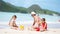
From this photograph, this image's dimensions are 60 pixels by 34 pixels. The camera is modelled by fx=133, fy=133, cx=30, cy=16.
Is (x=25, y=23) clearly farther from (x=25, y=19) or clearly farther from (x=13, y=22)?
(x=13, y=22)

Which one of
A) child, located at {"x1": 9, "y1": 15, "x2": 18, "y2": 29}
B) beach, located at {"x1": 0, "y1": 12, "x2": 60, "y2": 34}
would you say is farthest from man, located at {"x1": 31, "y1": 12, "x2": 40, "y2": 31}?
child, located at {"x1": 9, "y1": 15, "x2": 18, "y2": 29}

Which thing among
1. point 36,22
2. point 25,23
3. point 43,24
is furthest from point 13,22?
point 43,24

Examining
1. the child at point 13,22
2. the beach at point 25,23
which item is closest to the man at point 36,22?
the beach at point 25,23

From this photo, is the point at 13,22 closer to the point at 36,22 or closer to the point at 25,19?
the point at 25,19

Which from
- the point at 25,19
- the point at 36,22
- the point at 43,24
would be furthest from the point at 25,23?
the point at 43,24

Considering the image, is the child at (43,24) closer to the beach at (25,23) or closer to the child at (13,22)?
the beach at (25,23)

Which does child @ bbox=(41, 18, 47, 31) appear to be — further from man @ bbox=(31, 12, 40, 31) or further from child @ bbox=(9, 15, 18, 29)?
child @ bbox=(9, 15, 18, 29)

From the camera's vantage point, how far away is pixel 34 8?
1891mm

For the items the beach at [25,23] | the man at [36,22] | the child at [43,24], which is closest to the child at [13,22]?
the beach at [25,23]

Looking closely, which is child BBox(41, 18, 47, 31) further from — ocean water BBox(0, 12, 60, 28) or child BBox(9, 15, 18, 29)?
child BBox(9, 15, 18, 29)

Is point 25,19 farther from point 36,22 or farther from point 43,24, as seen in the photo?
point 43,24

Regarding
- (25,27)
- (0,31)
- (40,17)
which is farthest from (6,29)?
(40,17)

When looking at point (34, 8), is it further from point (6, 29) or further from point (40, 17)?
point (6, 29)

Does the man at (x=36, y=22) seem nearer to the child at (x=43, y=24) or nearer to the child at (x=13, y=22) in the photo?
the child at (x=43, y=24)
